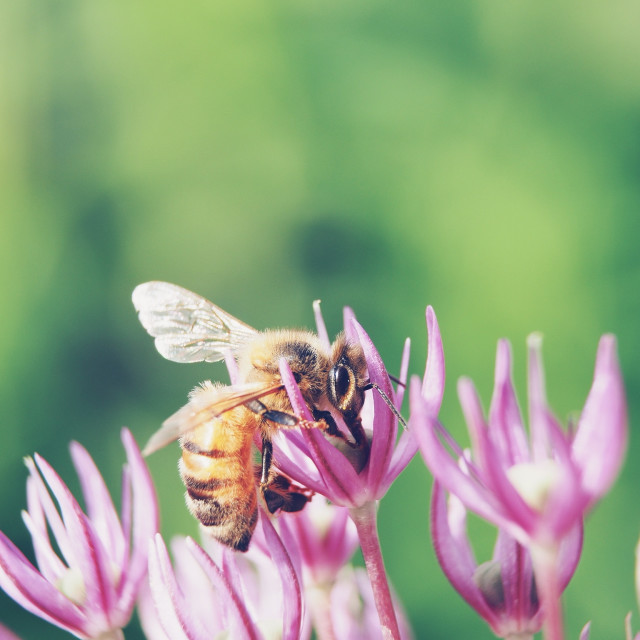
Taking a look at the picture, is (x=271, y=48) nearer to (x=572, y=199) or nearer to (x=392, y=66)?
(x=392, y=66)

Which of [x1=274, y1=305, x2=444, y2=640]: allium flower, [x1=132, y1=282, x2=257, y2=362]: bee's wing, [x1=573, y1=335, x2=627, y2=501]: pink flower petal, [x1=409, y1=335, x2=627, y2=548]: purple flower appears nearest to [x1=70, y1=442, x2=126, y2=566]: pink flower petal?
[x1=274, y1=305, x2=444, y2=640]: allium flower

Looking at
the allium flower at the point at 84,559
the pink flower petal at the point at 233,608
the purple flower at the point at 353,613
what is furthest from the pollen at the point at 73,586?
the purple flower at the point at 353,613

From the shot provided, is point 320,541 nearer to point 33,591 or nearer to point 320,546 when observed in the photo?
point 320,546

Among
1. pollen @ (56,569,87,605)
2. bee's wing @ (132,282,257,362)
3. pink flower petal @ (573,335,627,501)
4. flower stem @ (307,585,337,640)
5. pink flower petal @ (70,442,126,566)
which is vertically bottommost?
flower stem @ (307,585,337,640)

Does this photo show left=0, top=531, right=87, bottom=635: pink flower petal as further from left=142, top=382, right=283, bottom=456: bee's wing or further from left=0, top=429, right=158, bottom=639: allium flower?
left=142, top=382, right=283, bottom=456: bee's wing

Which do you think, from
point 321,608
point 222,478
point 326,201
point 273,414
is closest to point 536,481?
point 273,414

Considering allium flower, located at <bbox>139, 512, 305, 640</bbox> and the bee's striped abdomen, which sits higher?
the bee's striped abdomen

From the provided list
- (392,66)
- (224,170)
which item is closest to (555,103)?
(392,66)
